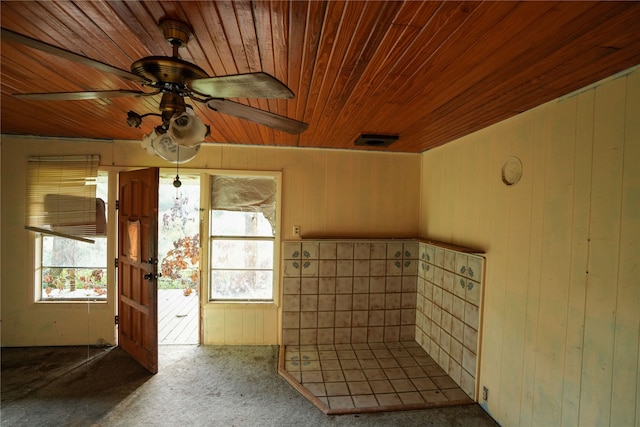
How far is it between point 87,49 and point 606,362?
280 centimetres

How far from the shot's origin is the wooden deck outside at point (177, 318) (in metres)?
2.90

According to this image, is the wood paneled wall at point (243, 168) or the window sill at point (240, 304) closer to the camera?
the wood paneled wall at point (243, 168)

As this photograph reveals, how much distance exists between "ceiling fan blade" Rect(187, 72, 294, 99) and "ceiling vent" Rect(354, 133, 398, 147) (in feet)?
5.24

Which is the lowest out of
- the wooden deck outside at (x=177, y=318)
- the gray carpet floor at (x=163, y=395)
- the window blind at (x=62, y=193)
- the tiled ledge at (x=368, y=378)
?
the wooden deck outside at (x=177, y=318)

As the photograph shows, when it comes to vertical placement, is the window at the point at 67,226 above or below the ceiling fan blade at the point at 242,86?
below

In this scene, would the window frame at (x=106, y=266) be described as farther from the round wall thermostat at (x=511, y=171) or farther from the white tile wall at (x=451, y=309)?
the round wall thermostat at (x=511, y=171)

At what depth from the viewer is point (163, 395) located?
2.02 m

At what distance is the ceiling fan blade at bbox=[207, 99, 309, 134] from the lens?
1.04 meters

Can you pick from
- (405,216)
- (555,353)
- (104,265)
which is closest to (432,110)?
(405,216)

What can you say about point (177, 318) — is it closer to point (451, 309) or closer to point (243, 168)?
point (243, 168)

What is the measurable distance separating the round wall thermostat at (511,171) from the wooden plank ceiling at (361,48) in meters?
0.33

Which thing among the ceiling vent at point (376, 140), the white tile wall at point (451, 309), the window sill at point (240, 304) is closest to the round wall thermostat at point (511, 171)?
the white tile wall at point (451, 309)

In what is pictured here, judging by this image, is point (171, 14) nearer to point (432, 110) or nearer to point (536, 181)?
point (432, 110)

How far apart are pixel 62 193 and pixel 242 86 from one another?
2.91m
